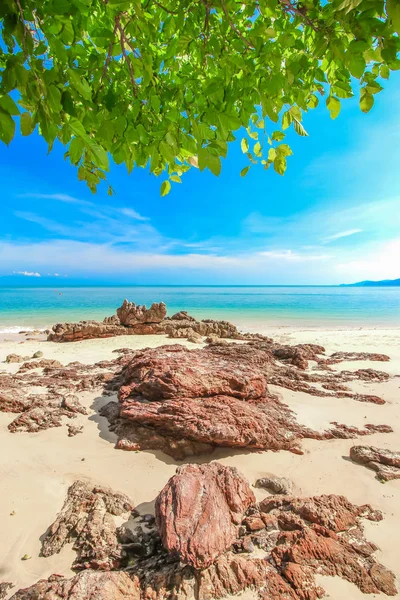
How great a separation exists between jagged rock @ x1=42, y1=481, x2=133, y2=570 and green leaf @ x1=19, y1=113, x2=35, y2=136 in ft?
9.65

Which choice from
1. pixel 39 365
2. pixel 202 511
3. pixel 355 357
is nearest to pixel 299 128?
pixel 202 511

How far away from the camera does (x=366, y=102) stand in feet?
5.60

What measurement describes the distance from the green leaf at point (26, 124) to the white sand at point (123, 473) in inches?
118

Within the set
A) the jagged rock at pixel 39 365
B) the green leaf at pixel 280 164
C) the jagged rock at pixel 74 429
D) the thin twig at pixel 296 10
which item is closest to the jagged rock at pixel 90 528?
the jagged rock at pixel 74 429

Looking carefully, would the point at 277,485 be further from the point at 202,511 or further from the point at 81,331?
the point at 81,331

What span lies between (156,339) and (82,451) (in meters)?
9.82

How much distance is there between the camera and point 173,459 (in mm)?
3592

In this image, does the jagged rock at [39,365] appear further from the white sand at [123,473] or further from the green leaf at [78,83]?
the green leaf at [78,83]

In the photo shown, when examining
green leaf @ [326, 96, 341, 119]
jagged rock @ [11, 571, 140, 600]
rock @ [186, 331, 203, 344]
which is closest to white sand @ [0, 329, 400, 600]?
jagged rock @ [11, 571, 140, 600]

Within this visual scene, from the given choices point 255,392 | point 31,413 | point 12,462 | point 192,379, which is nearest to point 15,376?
point 31,413

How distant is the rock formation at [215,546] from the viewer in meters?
1.90

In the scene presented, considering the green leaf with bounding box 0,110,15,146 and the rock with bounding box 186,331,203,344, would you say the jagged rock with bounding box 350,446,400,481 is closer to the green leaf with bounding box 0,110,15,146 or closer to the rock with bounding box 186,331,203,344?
the green leaf with bounding box 0,110,15,146

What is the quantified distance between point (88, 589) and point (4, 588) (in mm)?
733

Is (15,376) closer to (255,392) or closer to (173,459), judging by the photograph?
(173,459)
